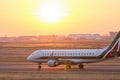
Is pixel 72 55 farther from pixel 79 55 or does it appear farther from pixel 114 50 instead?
pixel 114 50

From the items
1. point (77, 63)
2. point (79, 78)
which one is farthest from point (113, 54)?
point (79, 78)

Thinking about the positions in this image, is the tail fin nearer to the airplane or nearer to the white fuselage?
the airplane

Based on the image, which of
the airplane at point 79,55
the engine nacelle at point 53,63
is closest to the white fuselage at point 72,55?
the airplane at point 79,55

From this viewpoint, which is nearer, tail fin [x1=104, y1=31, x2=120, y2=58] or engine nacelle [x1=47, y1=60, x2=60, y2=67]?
tail fin [x1=104, y1=31, x2=120, y2=58]

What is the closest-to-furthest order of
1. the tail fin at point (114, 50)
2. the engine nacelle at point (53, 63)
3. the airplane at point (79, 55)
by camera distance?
the tail fin at point (114, 50) < the airplane at point (79, 55) < the engine nacelle at point (53, 63)

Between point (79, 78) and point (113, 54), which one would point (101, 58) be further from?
point (79, 78)

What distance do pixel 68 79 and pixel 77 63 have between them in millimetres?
20517

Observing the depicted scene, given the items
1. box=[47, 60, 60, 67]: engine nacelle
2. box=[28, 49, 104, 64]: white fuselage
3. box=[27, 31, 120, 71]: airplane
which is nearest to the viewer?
box=[27, 31, 120, 71]: airplane

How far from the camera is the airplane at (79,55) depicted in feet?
214

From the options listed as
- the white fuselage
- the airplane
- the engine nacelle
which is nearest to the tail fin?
the airplane

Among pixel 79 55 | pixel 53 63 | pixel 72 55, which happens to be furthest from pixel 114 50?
pixel 53 63

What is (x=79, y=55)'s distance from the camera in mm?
67375

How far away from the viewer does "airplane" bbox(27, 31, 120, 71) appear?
65.4 metres

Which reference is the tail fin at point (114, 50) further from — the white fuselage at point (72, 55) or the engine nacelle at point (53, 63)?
the engine nacelle at point (53, 63)
